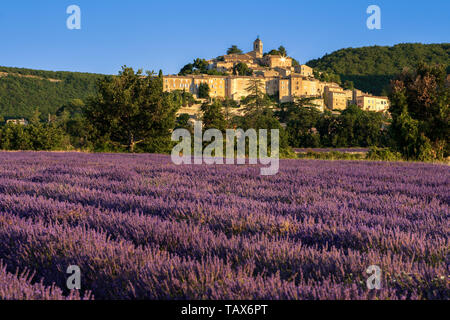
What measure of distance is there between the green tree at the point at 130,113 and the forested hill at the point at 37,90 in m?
101

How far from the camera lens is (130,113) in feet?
84.6

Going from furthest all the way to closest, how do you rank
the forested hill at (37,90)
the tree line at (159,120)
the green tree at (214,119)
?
the forested hill at (37,90), the green tree at (214,119), the tree line at (159,120)

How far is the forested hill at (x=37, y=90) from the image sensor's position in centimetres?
12237

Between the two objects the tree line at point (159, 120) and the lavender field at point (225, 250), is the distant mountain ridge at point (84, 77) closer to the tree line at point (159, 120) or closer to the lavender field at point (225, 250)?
the tree line at point (159, 120)

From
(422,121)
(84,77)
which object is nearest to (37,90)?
(84,77)

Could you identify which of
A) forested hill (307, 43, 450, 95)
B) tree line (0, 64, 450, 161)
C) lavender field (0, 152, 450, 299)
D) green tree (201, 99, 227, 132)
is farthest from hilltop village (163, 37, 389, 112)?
lavender field (0, 152, 450, 299)

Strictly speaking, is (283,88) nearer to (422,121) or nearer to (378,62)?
(378,62)

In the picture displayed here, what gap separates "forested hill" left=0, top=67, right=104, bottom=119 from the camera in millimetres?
122369

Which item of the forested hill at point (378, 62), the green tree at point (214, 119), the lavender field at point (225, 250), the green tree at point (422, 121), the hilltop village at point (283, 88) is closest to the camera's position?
the lavender field at point (225, 250)

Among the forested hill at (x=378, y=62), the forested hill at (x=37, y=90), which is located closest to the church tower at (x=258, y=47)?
the forested hill at (x=378, y=62)

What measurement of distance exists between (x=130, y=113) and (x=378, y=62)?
19095cm

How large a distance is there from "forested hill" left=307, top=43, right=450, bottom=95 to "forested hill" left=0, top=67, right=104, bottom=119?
399 feet

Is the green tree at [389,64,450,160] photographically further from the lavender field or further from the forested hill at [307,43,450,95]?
the forested hill at [307,43,450,95]
